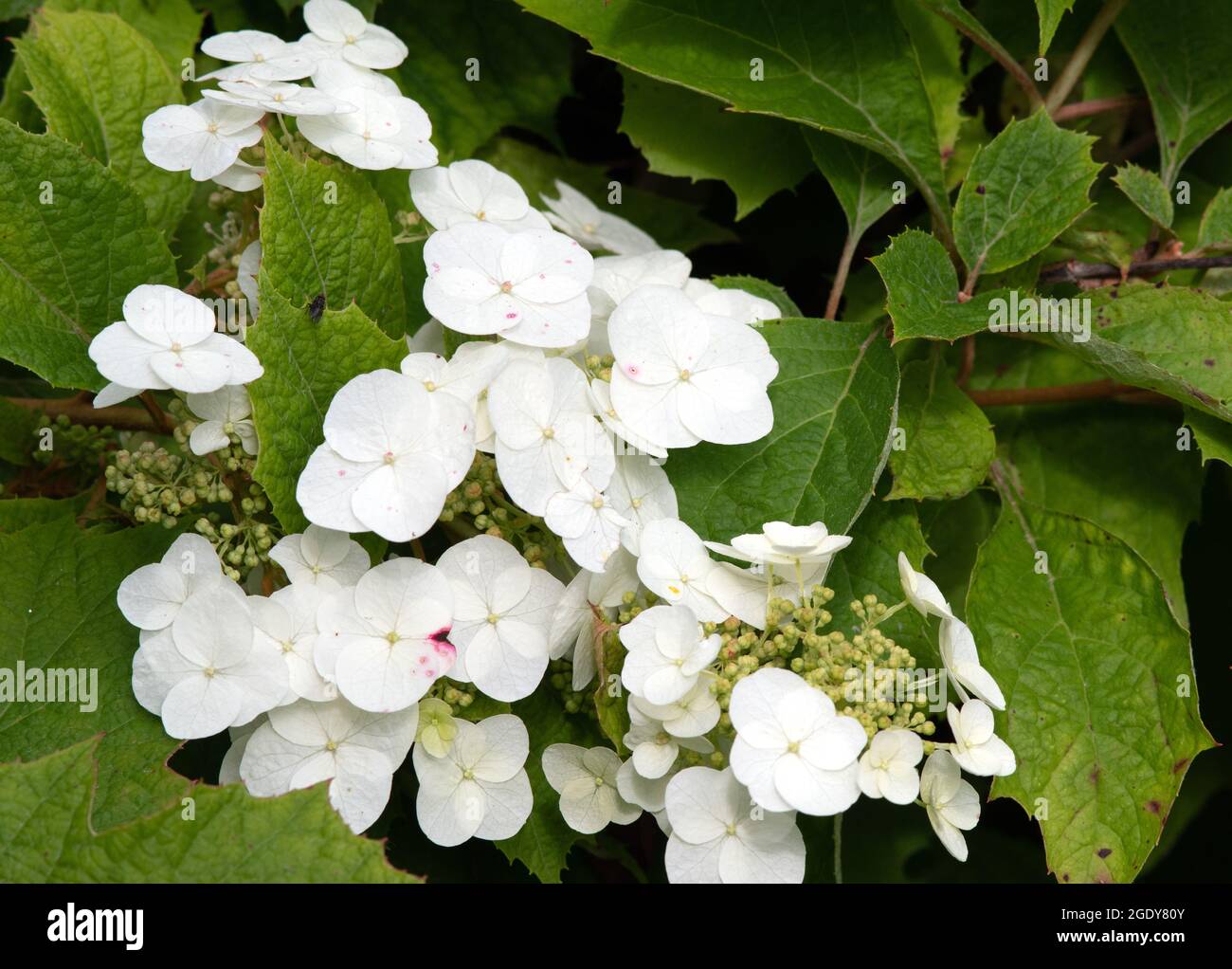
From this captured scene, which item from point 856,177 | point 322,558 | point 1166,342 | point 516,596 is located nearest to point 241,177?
point 322,558

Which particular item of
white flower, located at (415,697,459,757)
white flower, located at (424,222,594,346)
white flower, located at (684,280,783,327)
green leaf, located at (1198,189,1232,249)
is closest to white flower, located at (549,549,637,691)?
white flower, located at (415,697,459,757)

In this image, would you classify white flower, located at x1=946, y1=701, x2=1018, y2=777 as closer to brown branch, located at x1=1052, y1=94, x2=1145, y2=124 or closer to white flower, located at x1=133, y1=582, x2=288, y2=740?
white flower, located at x1=133, y1=582, x2=288, y2=740

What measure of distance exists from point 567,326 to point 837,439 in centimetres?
30

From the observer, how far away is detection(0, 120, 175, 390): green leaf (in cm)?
104

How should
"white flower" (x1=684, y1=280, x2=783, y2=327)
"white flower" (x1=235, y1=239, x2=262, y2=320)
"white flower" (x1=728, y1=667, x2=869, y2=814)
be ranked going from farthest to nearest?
"white flower" (x1=684, y1=280, x2=783, y2=327) < "white flower" (x1=235, y1=239, x2=262, y2=320) < "white flower" (x1=728, y1=667, x2=869, y2=814)

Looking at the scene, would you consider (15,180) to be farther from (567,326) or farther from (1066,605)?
(1066,605)

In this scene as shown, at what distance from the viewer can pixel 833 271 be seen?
1.64 metres

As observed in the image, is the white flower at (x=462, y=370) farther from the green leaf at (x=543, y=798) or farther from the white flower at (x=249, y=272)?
the green leaf at (x=543, y=798)

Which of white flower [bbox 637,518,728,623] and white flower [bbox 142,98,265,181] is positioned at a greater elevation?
white flower [bbox 142,98,265,181]

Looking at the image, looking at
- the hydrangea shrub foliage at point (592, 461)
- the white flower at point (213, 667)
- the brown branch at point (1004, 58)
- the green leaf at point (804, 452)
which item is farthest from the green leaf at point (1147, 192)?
the white flower at point (213, 667)

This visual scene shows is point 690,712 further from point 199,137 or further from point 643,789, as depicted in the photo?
point 199,137

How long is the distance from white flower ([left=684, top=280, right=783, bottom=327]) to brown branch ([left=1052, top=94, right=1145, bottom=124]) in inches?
20.3

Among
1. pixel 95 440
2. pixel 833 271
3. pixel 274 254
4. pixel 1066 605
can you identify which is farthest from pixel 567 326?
pixel 833 271
